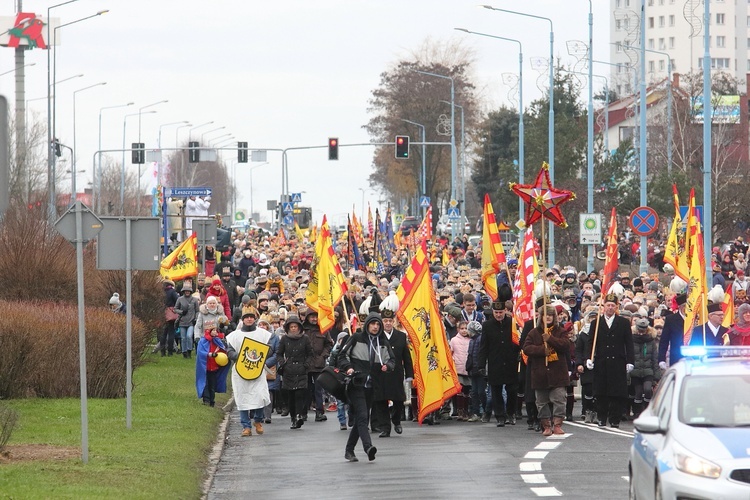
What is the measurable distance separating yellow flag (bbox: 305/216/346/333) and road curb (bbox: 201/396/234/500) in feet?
6.30

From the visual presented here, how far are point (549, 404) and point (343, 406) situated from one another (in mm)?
2715

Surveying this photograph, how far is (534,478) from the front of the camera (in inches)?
591

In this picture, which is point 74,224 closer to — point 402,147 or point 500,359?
point 500,359

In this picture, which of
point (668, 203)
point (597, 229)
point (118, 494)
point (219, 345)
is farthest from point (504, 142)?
point (118, 494)

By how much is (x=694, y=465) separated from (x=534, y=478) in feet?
17.6

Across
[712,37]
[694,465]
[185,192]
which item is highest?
[712,37]

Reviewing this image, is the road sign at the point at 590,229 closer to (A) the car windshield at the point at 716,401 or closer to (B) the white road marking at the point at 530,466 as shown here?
(B) the white road marking at the point at 530,466

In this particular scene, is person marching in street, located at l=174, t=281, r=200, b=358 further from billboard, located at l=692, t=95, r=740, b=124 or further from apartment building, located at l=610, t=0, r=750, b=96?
apartment building, located at l=610, t=0, r=750, b=96

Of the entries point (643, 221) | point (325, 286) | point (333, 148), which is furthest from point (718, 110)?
point (325, 286)

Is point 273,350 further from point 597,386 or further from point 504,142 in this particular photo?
point 504,142

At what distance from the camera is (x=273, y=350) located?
22297 mm

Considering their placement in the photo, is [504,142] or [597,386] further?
[504,142]

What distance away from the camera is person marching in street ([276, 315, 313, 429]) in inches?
848

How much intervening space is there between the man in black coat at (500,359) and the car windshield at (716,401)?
10210 mm
